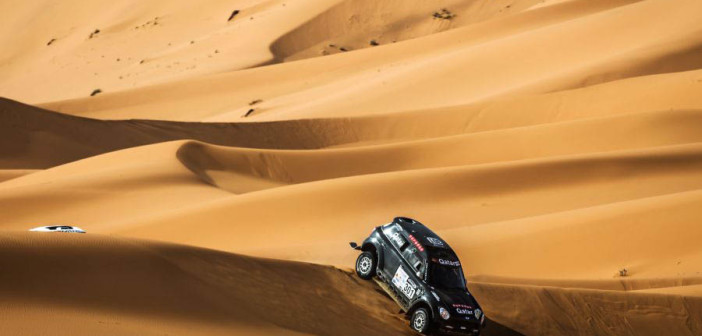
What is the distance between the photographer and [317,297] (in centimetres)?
1248

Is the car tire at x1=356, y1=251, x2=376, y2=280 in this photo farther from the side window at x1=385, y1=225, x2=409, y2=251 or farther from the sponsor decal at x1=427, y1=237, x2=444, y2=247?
the sponsor decal at x1=427, y1=237, x2=444, y2=247

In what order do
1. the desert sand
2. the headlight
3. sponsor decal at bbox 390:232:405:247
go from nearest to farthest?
the desert sand < the headlight < sponsor decal at bbox 390:232:405:247

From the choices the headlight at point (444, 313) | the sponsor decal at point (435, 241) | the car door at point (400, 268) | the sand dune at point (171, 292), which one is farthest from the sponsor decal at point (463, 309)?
the sponsor decal at point (435, 241)

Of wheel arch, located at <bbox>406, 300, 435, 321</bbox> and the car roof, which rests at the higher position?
the car roof

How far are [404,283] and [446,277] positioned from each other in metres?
0.51

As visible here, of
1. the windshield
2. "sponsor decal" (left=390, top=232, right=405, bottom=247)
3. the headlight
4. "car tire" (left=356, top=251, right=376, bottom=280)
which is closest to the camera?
the headlight

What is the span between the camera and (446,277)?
12516 mm

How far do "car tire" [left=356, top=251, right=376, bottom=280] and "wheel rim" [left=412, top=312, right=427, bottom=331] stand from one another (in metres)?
1.32

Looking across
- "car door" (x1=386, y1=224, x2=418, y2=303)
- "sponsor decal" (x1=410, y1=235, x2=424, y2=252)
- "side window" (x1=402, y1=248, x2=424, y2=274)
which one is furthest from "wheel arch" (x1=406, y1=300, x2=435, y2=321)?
"sponsor decal" (x1=410, y1=235, x2=424, y2=252)

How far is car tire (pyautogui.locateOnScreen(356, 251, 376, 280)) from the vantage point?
1339 centimetres

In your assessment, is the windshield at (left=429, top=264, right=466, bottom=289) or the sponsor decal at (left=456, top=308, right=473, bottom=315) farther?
the windshield at (left=429, top=264, right=466, bottom=289)

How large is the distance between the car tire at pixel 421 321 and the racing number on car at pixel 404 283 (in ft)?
0.87

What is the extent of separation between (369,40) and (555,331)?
134 ft

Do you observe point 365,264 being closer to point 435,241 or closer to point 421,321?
point 435,241
